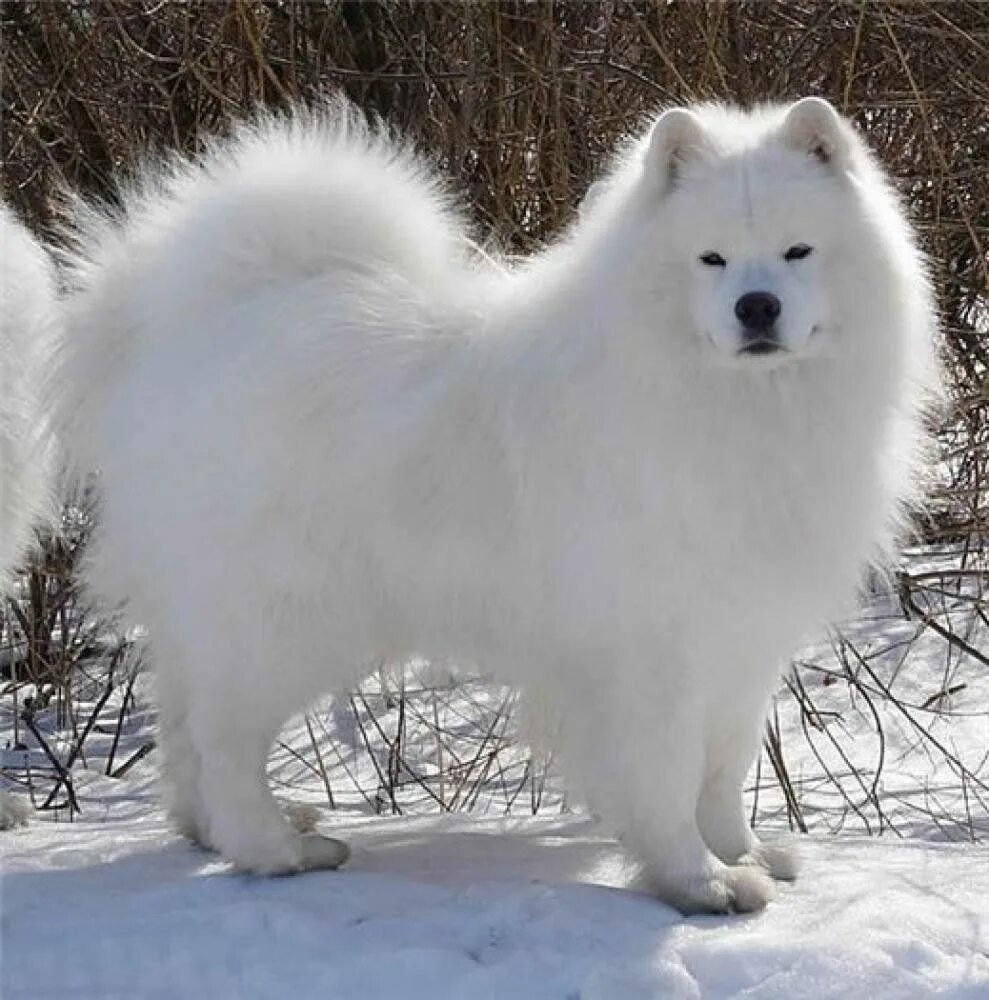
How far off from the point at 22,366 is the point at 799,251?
2.13m

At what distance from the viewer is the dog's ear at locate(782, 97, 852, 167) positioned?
142 inches

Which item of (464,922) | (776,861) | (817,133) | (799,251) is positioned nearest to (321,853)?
(464,922)

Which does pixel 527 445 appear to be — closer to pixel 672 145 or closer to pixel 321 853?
pixel 672 145

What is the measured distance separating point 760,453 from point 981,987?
1.17 m

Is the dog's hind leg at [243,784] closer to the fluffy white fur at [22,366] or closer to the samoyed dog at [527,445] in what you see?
the samoyed dog at [527,445]

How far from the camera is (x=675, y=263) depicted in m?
3.52

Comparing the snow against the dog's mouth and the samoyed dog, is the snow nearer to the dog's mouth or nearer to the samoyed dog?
the samoyed dog

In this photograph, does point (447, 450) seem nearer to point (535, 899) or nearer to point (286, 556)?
point (286, 556)

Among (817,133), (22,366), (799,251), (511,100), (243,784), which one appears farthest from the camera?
(511,100)

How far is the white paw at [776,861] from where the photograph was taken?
13.1 ft

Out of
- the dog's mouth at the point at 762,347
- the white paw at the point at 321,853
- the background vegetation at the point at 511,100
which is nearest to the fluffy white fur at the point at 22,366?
the background vegetation at the point at 511,100

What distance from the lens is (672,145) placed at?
141 inches

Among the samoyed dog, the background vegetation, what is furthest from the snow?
the background vegetation

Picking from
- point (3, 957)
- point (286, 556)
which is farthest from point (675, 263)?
point (3, 957)
